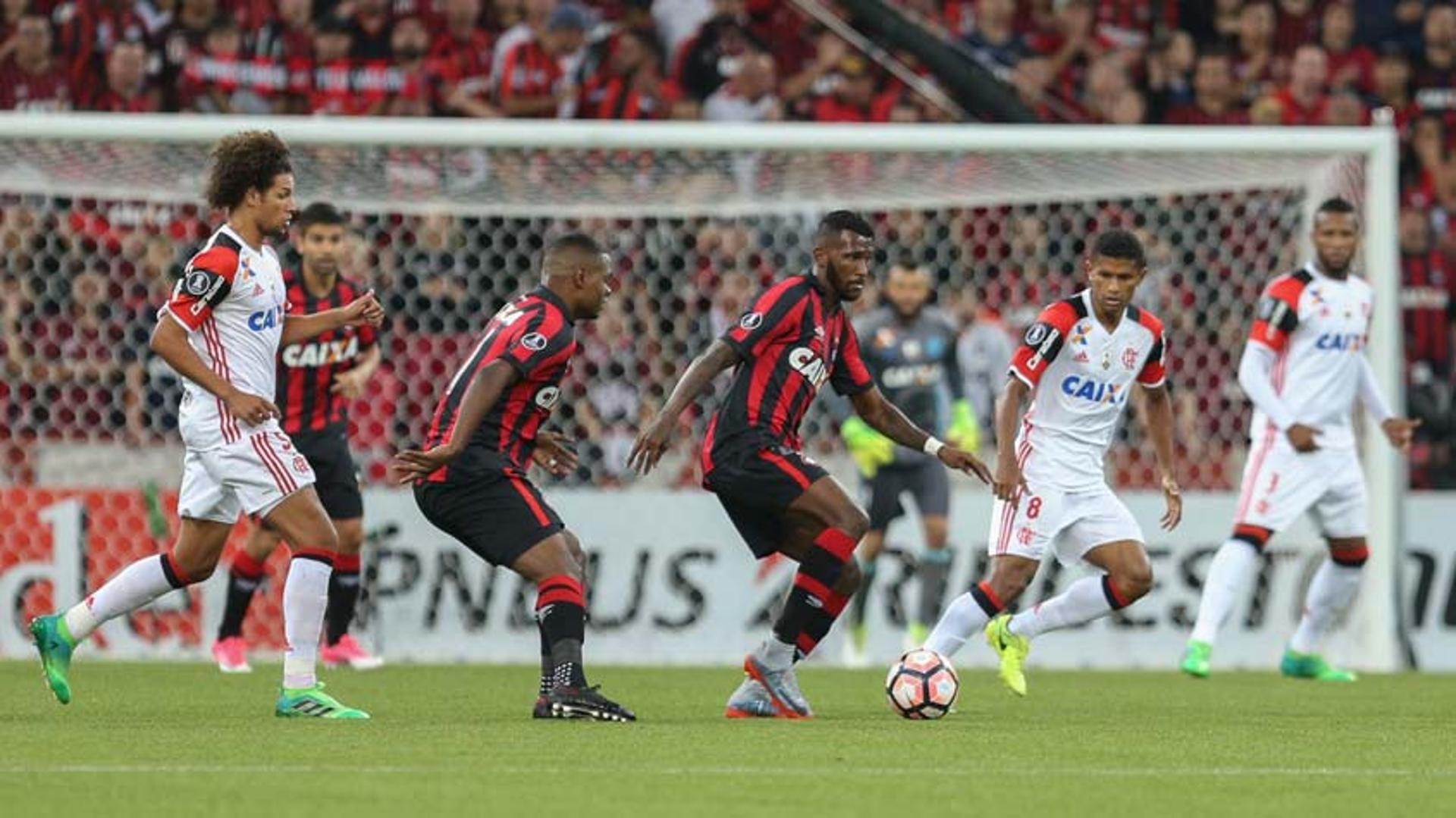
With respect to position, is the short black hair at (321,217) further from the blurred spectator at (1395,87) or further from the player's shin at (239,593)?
the blurred spectator at (1395,87)

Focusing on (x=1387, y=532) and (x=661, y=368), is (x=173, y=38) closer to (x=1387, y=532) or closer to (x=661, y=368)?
(x=661, y=368)

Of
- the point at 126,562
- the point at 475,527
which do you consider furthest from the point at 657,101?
the point at 475,527

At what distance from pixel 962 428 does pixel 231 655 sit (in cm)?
434

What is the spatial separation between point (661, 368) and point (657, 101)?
2709mm

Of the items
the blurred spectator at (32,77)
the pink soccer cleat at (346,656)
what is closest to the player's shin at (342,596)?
the pink soccer cleat at (346,656)

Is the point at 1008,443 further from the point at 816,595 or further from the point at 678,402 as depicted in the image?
the point at 678,402

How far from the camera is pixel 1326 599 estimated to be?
1250cm

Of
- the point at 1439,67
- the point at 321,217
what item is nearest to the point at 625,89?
the point at 321,217

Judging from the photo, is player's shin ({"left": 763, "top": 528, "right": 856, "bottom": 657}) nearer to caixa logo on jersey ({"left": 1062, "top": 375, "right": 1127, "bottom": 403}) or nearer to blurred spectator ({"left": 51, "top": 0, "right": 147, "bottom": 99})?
caixa logo on jersey ({"left": 1062, "top": 375, "right": 1127, "bottom": 403})

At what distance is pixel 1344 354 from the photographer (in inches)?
485

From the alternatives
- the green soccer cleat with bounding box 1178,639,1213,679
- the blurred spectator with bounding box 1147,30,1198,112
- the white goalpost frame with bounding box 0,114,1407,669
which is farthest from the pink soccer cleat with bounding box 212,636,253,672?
the blurred spectator with bounding box 1147,30,1198,112

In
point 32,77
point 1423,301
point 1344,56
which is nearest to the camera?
point 1423,301

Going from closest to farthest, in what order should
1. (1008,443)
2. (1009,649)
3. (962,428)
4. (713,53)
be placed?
(1008,443)
(1009,649)
(962,428)
(713,53)

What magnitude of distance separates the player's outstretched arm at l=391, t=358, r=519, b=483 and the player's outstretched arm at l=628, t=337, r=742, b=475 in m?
0.53
